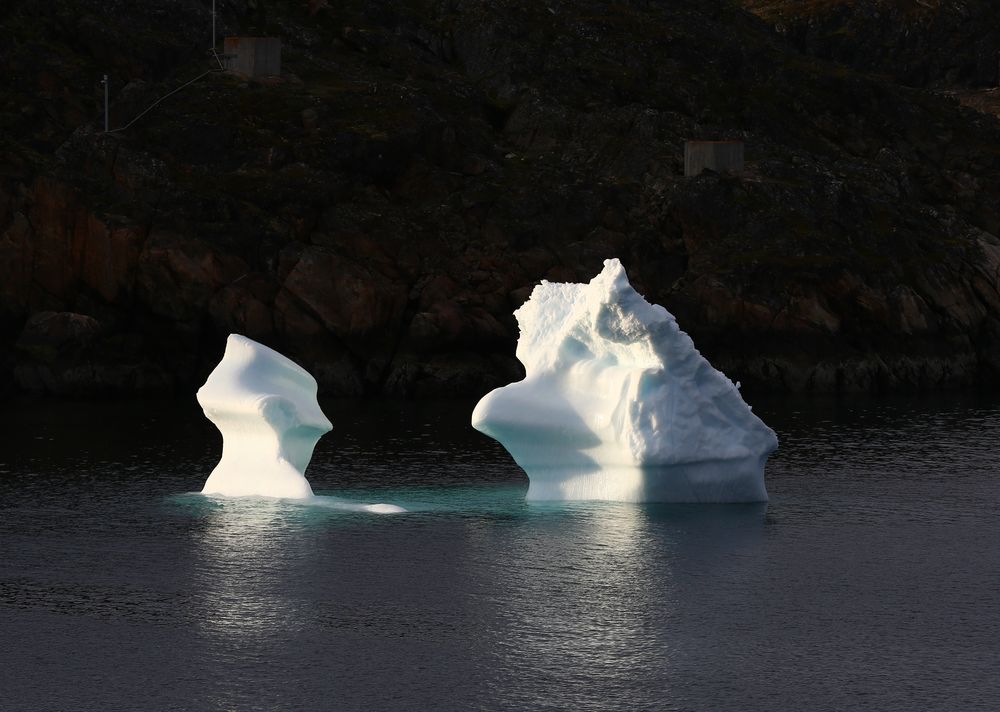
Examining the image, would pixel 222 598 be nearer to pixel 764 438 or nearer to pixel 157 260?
pixel 764 438

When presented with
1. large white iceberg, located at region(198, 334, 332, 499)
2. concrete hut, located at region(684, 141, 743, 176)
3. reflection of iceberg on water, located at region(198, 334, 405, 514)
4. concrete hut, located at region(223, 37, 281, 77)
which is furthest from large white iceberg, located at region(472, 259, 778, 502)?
concrete hut, located at region(223, 37, 281, 77)

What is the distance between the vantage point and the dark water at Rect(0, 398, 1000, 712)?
128ft

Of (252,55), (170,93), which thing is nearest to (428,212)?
(252,55)

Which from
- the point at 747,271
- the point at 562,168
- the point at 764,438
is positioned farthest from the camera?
the point at 562,168

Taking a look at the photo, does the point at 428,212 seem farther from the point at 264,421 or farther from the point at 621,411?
the point at 621,411

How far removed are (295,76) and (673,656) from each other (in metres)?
98.5

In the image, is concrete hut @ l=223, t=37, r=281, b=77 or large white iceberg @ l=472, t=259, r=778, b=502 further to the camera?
concrete hut @ l=223, t=37, r=281, b=77

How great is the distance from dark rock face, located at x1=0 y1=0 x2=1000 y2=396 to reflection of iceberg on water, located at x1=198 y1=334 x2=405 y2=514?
48266 millimetres

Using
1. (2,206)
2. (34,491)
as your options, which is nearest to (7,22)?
(2,206)

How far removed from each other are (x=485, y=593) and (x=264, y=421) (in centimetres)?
Answer: 1535

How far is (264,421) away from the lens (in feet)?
200

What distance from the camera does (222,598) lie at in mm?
48094

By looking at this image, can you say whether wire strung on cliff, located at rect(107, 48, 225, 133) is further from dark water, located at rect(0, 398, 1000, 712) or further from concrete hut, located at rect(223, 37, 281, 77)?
dark water, located at rect(0, 398, 1000, 712)

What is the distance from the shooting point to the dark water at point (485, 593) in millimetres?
39062
